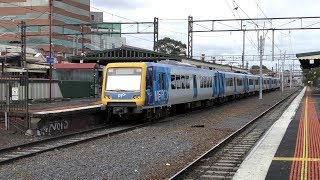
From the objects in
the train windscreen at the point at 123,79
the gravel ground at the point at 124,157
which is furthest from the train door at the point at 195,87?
the gravel ground at the point at 124,157

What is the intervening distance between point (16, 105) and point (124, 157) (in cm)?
728

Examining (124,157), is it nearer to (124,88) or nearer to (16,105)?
(16,105)

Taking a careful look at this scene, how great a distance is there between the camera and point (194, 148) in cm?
1352

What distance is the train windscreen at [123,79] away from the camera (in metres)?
20.0

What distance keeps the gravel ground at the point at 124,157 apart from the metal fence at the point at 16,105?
343 cm

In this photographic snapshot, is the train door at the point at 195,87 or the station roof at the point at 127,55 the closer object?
the train door at the point at 195,87

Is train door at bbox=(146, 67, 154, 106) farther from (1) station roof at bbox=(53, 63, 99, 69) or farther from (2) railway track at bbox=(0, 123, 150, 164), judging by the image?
(1) station roof at bbox=(53, 63, 99, 69)

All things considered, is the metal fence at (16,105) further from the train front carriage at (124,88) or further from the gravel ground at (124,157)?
the train front carriage at (124,88)

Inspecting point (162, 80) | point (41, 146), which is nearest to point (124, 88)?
point (162, 80)

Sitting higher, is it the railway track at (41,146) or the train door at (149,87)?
the train door at (149,87)

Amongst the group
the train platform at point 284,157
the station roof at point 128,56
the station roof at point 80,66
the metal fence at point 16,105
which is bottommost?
the train platform at point 284,157

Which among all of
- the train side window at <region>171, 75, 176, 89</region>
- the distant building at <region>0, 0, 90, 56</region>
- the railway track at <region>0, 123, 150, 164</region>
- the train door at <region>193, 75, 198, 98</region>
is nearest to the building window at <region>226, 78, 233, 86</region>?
the train door at <region>193, 75, 198, 98</region>

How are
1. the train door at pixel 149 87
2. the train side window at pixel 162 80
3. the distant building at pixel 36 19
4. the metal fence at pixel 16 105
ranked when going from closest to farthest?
the metal fence at pixel 16 105 → the train door at pixel 149 87 → the train side window at pixel 162 80 → the distant building at pixel 36 19

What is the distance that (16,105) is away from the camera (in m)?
17.5
